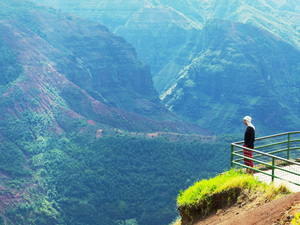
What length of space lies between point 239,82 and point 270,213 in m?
160

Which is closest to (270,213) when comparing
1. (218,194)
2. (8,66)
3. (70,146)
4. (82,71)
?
(218,194)

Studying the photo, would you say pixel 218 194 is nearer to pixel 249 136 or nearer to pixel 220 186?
pixel 220 186

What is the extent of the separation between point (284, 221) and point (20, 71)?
98.9 m

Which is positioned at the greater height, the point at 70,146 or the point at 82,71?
the point at 82,71

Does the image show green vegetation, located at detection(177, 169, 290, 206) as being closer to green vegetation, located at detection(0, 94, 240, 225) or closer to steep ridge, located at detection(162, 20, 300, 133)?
green vegetation, located at detection(0, 94, 240, 225)

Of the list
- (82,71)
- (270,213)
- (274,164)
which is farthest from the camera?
(82,71)

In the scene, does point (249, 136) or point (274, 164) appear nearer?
point (274, 164)

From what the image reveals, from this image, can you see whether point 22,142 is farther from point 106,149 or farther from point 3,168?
point 106,149

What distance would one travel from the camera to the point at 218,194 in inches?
562

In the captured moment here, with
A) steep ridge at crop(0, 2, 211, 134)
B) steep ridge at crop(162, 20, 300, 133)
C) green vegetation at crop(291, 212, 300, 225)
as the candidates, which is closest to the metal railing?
green vegetation at crop(291, 212, 300, 225)

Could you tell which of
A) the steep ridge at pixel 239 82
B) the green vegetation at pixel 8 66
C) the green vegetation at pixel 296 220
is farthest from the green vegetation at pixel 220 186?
the steep ridge at pixel 239 82

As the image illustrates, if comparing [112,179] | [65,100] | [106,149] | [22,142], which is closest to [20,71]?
[65,100]

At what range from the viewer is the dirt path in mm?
11031

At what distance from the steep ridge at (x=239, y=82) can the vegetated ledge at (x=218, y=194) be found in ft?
454
